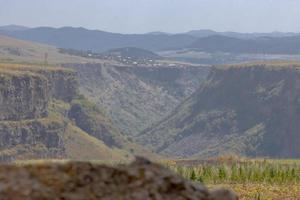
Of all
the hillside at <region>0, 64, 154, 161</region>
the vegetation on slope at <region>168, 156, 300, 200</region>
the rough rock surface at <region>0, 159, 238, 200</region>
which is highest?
the rough rock surface at <region>0, 159, 238, 200</region>

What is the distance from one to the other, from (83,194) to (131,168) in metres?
0.54

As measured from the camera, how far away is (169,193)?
20.2ft

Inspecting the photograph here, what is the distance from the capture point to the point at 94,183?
600 cm

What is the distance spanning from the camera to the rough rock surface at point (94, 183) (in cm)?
579

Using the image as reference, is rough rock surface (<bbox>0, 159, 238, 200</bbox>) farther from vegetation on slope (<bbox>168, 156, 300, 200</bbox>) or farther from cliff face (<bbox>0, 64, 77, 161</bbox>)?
cliff face (<bbox>0, 64, 77, 161</bbox>)

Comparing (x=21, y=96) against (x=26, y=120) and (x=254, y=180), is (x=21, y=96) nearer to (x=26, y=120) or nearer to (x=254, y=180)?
(x=26, y=120)

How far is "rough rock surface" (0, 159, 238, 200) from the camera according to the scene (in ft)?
19.0

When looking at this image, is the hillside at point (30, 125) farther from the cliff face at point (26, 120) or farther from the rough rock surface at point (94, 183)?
the rough rock surface at point (94, 183)

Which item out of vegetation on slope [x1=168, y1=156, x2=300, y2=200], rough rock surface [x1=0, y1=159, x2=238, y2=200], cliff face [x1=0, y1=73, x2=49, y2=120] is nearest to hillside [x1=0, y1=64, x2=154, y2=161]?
cliff face [x1=0, y1=73, x2=49, y2=120]

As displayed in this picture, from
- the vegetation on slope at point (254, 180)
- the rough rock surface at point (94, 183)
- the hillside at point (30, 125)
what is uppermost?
the rough rock surface at point (94, 183)

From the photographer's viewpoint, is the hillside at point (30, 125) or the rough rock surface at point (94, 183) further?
the hillside at point (30, 125)

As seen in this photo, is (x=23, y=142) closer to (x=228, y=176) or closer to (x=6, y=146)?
(x=6, y=146)

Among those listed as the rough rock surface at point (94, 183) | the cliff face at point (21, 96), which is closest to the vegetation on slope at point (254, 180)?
the rough rock surface at point (94, 183)

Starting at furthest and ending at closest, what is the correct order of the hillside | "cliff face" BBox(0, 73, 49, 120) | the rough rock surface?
"cliff face" BBox(0, 73, 49, 120), the hillside, the rough rock surface
